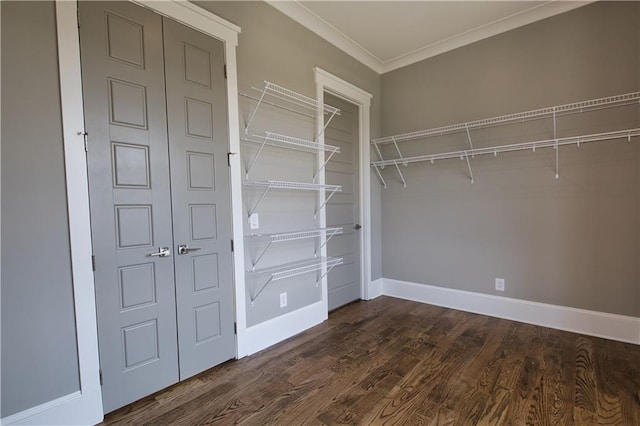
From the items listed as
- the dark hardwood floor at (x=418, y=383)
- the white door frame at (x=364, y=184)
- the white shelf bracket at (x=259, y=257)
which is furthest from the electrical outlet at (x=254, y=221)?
the white door frame at (x=364, y=184)

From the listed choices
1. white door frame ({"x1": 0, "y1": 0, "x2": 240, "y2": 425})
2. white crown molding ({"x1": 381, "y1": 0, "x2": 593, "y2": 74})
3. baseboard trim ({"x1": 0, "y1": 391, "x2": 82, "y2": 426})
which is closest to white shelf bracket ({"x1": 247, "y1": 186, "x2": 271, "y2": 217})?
white door frame ({"x1": 0, "y1": 0, "x2": 240, "y2": 425})

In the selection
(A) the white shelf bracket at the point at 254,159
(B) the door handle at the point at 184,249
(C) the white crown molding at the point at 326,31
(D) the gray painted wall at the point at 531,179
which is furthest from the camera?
(C) the white crown molding at the point at 326,31

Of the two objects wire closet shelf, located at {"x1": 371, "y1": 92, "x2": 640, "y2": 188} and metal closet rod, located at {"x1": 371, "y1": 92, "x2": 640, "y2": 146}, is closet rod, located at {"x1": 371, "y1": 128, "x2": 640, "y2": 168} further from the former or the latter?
metal closet rod, located at {"x1": 371, "y1": 92, "x2": 640, "y2": 146}

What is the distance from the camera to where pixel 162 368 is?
2.00m

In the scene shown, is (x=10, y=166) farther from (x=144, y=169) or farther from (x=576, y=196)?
(x=576, y=196)

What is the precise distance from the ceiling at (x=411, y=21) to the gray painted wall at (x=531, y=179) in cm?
11

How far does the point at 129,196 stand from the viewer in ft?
6.01

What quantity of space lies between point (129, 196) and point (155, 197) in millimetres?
144

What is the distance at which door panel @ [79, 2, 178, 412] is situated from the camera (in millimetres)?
1714

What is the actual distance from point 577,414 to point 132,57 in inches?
129

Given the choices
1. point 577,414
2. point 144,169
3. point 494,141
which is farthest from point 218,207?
point 494,141

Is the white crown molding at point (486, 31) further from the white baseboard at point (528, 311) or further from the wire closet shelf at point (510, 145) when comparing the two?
the white baseboard at point (528, 311)

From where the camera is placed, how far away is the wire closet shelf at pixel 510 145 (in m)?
2.52

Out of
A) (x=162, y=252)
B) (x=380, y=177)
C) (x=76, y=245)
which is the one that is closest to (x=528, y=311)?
(x=380, y=177)
